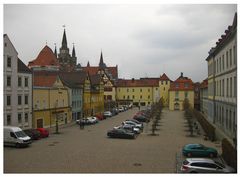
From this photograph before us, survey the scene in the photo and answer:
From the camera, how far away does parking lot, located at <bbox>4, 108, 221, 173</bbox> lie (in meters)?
19.5

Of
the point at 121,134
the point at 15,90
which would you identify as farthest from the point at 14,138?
the point at 121,134

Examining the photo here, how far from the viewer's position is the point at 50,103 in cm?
4453

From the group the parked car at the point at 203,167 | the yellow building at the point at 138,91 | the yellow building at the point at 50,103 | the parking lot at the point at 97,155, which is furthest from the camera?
the yellow building at the point at 138,91

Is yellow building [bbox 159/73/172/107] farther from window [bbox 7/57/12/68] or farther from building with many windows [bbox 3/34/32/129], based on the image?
window [bbox 7/57/12/68]

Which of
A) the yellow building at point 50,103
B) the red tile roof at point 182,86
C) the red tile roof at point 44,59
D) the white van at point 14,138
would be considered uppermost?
the red tile roof at point 44,59

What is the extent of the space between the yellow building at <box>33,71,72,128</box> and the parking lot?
856 cm

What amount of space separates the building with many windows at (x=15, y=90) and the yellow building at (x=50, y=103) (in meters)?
1.66

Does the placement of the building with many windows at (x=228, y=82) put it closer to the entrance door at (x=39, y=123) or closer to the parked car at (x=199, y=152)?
the parked car at (x=199, y=152)

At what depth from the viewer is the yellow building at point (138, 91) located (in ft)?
354

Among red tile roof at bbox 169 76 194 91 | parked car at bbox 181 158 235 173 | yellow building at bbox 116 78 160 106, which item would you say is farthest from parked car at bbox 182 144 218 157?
yellow building at bbox 116 78 160 106

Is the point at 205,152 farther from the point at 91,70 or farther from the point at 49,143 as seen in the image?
the point at 91,70

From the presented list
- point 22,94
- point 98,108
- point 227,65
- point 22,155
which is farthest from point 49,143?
point 98,108

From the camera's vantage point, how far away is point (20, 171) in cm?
1872

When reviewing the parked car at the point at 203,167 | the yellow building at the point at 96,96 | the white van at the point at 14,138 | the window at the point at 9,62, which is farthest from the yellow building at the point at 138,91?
the parked car at the point at 203,167
